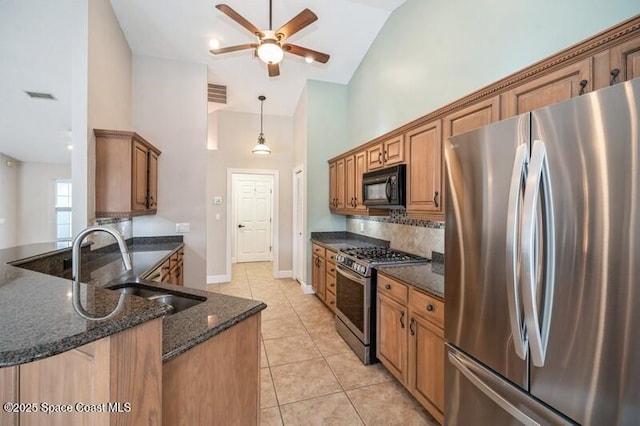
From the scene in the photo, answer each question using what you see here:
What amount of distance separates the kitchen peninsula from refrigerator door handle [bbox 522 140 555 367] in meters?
1.12

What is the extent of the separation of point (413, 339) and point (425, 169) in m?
1.37

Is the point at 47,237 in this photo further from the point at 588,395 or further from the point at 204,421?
the point at 588,395

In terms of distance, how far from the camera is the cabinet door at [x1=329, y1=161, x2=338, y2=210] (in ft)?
14.6

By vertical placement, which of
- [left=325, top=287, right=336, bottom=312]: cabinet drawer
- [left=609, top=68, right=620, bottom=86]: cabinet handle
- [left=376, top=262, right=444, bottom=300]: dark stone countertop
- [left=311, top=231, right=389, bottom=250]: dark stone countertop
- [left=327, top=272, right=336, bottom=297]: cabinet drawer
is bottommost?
[left=325, top=287, right=336, bottom=312]: cabinet drawer

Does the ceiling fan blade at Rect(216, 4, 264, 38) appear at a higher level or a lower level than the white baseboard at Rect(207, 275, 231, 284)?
higher

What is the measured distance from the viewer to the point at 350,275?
2871 mm

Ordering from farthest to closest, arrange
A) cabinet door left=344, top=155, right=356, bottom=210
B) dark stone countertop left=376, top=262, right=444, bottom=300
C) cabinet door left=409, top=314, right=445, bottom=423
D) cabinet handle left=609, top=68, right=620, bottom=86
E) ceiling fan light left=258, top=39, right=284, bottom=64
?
cabinet door left=344, top=155, right=356, bottom=210
ceiling fan light left=258, top=39, right=284, bottom=64
dark stone countertop left=376, top=262, right=444, bottom=300
cabinet door left=409, top=314, right=445, bottom=423
cabinet handle left=609, top=68, right=620, bottom=86

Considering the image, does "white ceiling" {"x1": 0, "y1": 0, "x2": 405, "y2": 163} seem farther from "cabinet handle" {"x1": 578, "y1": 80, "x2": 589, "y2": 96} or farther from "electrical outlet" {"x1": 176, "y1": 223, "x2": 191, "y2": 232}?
"cabinet handle" {"x1": 578, "y1": 80, "x2": 589, "y2": 96}

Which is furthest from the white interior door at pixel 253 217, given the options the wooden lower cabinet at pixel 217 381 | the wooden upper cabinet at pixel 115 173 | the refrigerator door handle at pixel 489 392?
the refrigerator door handle at pixel 489 392

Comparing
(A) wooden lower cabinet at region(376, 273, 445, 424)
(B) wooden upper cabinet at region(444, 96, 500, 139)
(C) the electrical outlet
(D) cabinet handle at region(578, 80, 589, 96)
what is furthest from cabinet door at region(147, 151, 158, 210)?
(D) cabinet handle at region(578, 80, 589, 96)

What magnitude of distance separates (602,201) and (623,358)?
47cm

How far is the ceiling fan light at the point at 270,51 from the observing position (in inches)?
98.5

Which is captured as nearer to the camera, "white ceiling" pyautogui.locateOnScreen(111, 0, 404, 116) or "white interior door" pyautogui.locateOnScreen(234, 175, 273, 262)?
"white ceiling" pyautogui.locateOnScreen(111, 0, 404, 116)

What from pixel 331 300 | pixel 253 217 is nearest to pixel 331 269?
pixel 331 300
